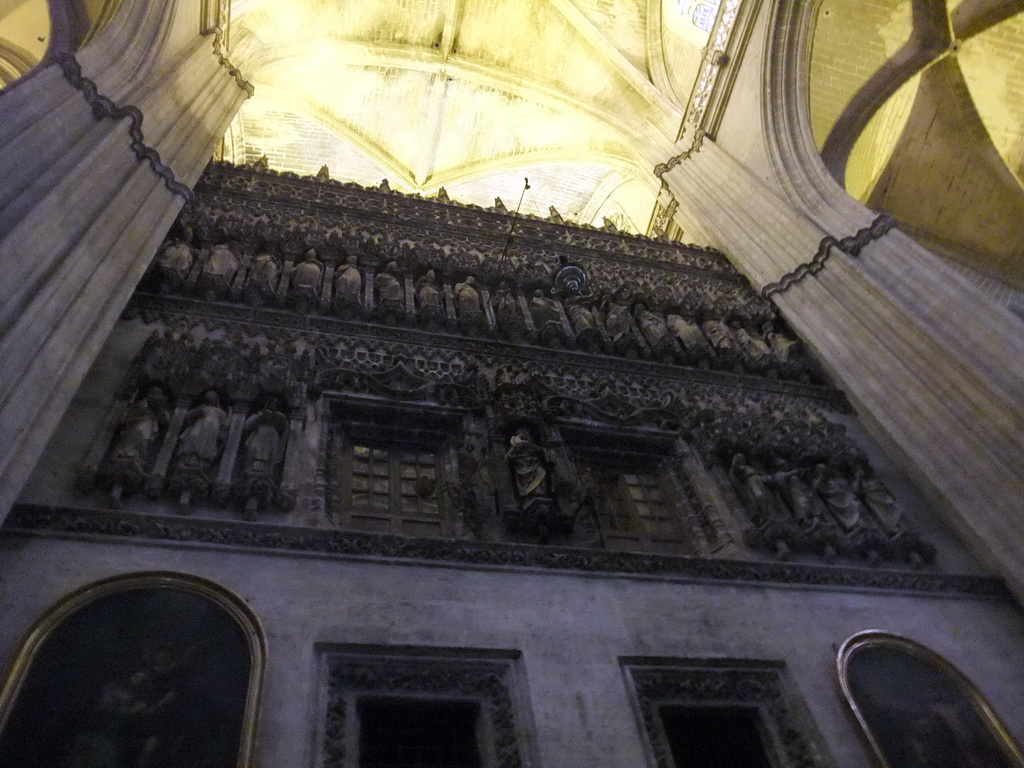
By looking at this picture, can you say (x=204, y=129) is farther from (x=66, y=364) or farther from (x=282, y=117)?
(x=282, y=117)

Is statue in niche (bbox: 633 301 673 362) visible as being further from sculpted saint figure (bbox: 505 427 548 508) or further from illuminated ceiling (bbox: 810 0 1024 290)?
illuminated ceiling (bbox: 810 0 1024 290)

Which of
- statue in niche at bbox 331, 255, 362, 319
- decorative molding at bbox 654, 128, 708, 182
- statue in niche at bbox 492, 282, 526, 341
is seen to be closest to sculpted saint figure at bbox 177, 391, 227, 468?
statue in niche at bbox 331, 255, 362, 319

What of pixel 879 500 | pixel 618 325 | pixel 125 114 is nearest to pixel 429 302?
pixel 618 325

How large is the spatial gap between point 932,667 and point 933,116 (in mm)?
11949

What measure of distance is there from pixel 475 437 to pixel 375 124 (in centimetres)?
1407

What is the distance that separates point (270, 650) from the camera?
194 inches

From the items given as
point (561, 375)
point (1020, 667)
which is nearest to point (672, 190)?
point (561, 375)

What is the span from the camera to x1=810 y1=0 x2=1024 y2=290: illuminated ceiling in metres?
13.9

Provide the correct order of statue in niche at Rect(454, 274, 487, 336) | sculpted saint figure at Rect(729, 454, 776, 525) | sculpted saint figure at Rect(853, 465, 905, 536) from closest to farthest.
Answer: sculpted saint figure at Rect(729, 454, 776, 525)
sculpted saint figure at Rect(853, 465, 905, 536)
statue in niche at Rect(454, 274, 487, 336)

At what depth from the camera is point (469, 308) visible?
9.57 metres

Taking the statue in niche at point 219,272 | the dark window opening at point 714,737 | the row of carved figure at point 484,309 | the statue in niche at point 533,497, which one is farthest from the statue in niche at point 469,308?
the dark window opening at point 714,737

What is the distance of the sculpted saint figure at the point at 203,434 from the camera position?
5969 millimetres

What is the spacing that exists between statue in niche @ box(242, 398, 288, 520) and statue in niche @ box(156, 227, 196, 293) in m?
2.27

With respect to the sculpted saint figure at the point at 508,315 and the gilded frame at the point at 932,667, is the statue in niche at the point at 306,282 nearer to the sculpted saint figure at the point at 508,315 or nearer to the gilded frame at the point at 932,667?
the sculpted saint figure at the point at 508,315
